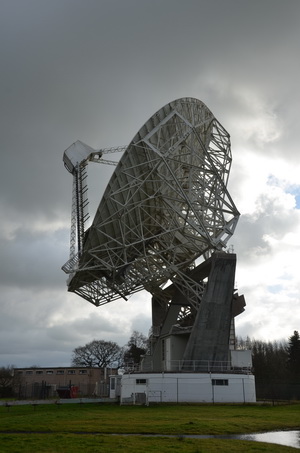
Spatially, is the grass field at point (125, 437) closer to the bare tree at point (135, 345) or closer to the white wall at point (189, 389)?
the white wall at point (189, 389)

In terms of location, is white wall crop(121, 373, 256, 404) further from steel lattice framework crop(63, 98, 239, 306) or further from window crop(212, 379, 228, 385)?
steel lattice framework crop(63, 98, 239, 306)

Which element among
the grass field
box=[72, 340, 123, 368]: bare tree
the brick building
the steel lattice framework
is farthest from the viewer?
box=[72, 340, 123, 368]: bare tree

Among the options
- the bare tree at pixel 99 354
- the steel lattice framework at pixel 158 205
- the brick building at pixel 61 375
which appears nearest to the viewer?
the steel lattice framework at pixel 158 205

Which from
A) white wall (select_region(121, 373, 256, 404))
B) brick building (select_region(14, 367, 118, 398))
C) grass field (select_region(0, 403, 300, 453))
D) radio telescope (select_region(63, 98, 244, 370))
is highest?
radio telescope (select_region(63, 98, 244, 370))

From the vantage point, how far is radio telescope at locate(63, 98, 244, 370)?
33344mm

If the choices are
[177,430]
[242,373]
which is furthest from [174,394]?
[177,430]

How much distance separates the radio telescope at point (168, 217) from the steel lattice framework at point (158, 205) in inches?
2.9

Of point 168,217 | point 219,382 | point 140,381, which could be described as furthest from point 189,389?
point 168,217

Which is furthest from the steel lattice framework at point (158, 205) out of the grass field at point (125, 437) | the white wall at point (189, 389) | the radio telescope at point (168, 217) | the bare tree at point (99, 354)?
the bare tree at point (99, 354)

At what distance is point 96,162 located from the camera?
39.4 m

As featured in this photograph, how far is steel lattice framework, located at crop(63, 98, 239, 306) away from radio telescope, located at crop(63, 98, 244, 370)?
0.24ft

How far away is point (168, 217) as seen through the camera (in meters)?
36.5

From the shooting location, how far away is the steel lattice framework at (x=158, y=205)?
3319cm

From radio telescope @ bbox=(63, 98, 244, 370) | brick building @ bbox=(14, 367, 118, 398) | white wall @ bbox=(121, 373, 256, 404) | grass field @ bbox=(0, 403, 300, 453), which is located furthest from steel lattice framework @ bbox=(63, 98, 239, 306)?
brick building @ bbox=(14, 367, 118, 398)
